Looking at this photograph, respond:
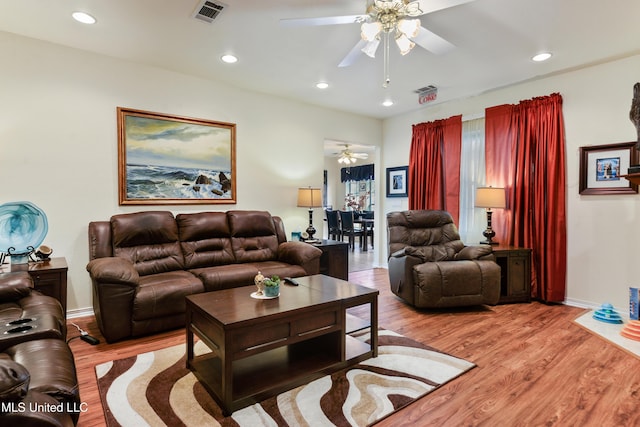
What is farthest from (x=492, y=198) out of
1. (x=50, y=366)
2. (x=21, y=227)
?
(x=21, y=227)

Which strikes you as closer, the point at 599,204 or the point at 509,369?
the point at 509,369

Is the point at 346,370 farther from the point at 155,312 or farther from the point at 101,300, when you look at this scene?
the point at 101,300

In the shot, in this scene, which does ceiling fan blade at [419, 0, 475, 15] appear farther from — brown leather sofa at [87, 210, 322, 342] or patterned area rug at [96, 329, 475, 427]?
brown leather sofa at [87, 210, 322, 342]

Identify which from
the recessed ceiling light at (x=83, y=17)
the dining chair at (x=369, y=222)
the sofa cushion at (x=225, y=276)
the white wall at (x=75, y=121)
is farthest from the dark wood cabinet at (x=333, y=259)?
the dining chair at (x=369, y=222)

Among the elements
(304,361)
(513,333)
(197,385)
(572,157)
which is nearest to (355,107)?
(572,157)

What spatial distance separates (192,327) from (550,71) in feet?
14.6

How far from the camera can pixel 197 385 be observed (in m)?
2.13

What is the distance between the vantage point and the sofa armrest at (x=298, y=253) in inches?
150

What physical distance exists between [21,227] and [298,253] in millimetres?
2474

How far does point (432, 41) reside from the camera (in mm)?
2555

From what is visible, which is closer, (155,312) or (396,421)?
(396,421)

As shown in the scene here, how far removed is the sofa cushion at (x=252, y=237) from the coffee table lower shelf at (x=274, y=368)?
1.63 metres

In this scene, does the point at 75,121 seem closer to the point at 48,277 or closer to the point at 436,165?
the point at 48,277

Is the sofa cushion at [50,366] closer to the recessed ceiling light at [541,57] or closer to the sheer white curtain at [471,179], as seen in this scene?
the recessed ceiling light at [541,57]
